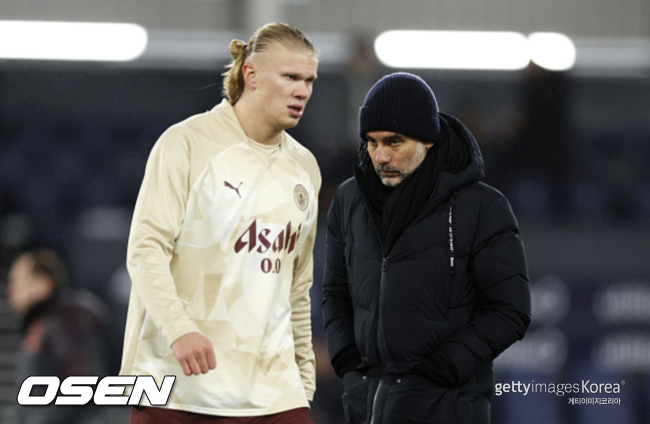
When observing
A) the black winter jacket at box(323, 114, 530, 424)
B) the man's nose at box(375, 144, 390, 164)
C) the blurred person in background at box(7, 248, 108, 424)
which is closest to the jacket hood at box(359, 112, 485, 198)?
the black winter jacket at box(323, 114, 530, 424)

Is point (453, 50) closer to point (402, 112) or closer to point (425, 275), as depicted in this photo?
point (402, 112)

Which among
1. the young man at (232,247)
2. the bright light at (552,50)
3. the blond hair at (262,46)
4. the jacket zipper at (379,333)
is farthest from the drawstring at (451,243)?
the bright light at (552,50)

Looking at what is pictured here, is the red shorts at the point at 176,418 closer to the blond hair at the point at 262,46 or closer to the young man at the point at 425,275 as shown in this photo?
the young man at the point at 425,275

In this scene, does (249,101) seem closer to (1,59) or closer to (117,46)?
(117,46)

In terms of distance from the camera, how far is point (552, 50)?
11.8 feet

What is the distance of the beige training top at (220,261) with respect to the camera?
222 cm

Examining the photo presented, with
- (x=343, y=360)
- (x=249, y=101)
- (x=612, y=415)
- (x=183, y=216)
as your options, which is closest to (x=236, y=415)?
(x=343, y=360)

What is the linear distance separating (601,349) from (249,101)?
2028 mm

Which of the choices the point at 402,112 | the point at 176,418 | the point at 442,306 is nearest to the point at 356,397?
the point at 442,306

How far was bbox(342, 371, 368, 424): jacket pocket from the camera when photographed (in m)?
2.29

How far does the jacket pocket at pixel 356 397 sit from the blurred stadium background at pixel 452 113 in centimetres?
103

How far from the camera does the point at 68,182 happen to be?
11.0ft

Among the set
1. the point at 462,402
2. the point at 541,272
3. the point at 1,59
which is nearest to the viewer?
the point at 462,402

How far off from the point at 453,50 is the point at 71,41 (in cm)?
152
